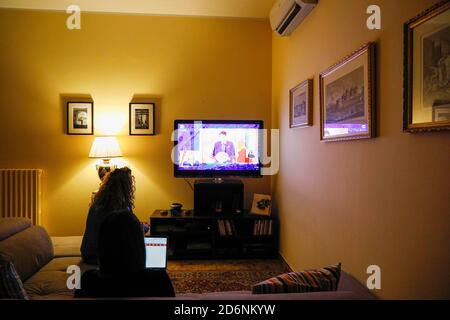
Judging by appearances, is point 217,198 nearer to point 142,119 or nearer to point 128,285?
point 142,119

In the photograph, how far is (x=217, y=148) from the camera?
3.72 metres

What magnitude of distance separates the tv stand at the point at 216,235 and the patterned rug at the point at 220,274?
0.10 metres

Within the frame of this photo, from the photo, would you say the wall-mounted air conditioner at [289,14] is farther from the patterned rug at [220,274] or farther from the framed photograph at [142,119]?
the patterned rug at [220,274]

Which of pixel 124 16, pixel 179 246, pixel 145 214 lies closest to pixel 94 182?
pixel 145 214

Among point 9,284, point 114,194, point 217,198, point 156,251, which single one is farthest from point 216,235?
point 9,284

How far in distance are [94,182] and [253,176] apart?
1.95m

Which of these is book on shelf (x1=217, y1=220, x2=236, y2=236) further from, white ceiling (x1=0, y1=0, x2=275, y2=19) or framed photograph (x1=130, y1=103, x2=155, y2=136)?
white ceiling (x1=0, y1=0, x2=275, y2=19)

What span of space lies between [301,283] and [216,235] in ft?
7.45

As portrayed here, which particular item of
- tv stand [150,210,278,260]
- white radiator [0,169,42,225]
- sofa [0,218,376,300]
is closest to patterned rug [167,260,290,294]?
tv stand [150,210,278,260]

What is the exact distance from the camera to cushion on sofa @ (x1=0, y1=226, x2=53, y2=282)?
1.93 metres

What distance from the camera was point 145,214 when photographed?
4016 mm

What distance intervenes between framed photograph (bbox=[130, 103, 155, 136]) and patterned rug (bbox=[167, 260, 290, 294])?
5.27ft

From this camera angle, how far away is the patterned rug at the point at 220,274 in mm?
2889
